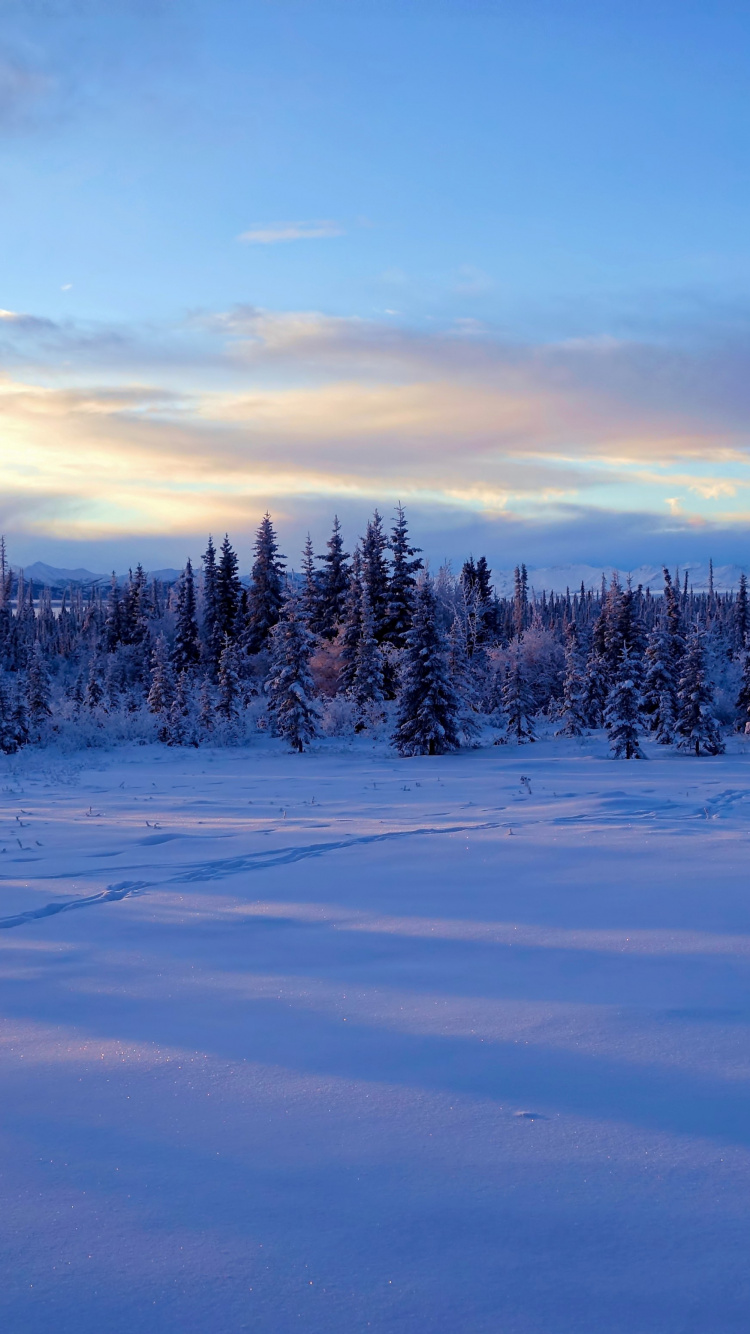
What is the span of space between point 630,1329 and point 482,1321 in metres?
0.40

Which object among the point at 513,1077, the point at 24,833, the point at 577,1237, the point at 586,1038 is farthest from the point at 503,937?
the point at 24,833

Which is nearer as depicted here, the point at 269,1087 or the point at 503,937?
the point at 269,1087

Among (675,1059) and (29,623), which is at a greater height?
(29,623)

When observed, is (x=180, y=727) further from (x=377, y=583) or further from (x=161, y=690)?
(x=377, y=583)

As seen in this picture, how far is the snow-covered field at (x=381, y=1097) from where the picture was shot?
8.25 feet

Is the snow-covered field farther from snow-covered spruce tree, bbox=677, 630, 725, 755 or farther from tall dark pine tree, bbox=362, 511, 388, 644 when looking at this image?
tall dark pine tree, bbox=362, 511, 388, 644

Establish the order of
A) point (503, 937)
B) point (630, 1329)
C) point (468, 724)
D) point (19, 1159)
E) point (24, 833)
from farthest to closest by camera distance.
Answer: point (468, 724) < point (24, 833) < point (503, 937) < point (19, 1159) < point (630, 1329)

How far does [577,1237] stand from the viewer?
2.69 m

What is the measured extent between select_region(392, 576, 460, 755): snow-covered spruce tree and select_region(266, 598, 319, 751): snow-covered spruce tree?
381 cm

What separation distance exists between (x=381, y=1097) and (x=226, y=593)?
60.0m

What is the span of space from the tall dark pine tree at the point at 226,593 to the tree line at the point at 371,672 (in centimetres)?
11

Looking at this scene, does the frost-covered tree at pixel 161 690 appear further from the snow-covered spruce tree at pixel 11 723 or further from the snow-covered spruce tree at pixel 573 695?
the snow-covered spruce tree at pixel 573 695

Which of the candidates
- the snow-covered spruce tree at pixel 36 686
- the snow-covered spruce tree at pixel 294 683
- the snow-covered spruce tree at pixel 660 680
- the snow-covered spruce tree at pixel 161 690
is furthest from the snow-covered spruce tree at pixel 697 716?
the snow-covered spruce tree at pixel 36 686

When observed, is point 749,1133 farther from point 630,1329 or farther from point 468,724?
point 468,724
